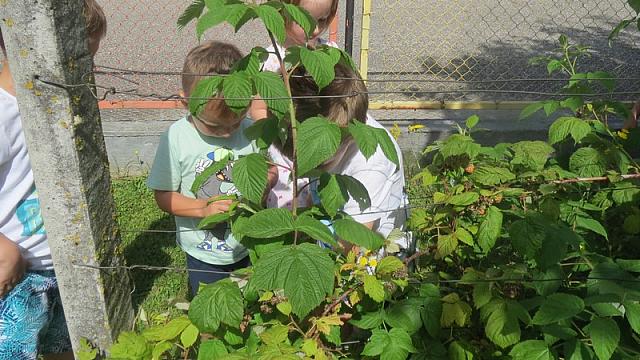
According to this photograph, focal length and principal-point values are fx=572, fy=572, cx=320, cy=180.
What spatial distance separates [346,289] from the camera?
1.39 metres

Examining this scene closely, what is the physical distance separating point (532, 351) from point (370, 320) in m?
0.39

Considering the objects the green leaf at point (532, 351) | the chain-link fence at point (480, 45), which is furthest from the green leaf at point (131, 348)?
the chain-link fence at point (480, 45)

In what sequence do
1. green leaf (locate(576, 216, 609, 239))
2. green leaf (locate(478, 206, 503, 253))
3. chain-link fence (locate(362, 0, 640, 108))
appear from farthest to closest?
chain-link fence (locate(362, 0, 640, 108)), green leaf (locate(576, 216, 609, 239)), green leaf (locate(478, 206, 503, 253))

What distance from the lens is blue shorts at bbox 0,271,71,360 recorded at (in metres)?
1.69

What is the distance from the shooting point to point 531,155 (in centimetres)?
197

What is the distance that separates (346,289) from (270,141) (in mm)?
406

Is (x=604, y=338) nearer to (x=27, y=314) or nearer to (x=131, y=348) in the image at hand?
(x=131, y=348)

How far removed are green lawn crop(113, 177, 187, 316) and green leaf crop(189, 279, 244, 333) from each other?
3.69 ft

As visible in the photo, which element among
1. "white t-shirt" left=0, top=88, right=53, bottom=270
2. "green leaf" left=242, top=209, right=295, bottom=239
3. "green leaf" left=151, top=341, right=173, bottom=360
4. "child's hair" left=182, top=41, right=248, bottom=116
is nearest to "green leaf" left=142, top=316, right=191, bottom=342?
"green leaf" left=151, top=341, right=173, bottom=360

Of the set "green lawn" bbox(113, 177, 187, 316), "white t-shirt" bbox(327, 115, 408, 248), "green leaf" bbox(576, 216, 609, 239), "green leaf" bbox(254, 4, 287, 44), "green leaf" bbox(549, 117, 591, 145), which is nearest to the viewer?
"green leaf" bbox(254, 4, 287, 44)

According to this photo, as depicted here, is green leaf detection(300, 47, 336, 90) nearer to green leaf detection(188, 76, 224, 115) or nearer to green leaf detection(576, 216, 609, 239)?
green leaf detection(188, 76, 224, 115)

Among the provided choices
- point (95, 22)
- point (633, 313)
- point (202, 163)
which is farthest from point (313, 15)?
point (633, 313)

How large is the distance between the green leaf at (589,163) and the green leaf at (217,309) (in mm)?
1342

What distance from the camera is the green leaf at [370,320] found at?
1397 mm
